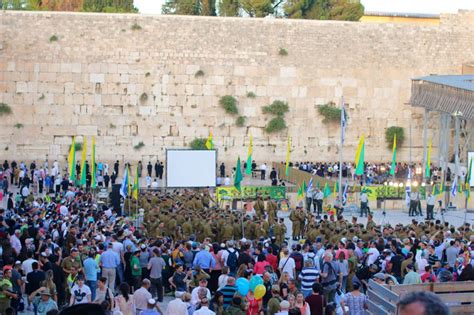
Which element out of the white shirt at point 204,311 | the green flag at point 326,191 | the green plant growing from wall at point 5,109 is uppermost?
the green plant growing from wall at point 5,109

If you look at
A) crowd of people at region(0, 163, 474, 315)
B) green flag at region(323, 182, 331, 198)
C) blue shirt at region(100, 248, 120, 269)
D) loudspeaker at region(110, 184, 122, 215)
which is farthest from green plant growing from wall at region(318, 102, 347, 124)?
blue shirt at region(100, 248, 120, 269)

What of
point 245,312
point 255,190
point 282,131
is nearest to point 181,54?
point 282,131

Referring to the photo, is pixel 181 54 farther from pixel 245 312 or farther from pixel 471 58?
pixel 245 312

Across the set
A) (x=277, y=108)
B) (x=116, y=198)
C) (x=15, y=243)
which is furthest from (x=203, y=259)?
(x=277, y=108)

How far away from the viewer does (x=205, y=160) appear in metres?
28.6

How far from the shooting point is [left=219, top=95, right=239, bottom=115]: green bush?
3747 cm

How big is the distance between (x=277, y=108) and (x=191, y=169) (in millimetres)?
10012

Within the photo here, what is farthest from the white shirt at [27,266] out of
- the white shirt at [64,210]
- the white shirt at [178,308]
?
the white shirt at [64,210]

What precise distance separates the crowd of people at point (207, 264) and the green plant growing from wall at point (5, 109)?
17726 millimetres

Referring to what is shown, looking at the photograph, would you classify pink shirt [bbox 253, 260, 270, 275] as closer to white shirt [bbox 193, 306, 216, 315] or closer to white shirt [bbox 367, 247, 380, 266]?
white shirt [bbox 367, 247, 380, 266]

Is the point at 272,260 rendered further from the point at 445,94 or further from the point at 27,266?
the point at 445,94

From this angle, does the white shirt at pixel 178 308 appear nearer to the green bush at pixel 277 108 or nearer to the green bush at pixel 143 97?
the green bush at pixel 143 97

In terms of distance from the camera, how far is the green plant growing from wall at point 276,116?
124ft

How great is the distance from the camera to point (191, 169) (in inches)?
1126
